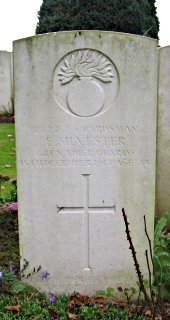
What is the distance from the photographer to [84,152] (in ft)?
11.7

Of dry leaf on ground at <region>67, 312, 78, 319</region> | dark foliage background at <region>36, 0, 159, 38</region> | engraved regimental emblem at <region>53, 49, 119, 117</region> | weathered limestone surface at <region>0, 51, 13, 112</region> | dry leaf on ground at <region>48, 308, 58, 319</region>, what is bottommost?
dry leaf on ground at <region>67, 312, 78, 319</region>

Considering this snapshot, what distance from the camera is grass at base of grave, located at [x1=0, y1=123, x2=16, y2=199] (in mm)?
6844

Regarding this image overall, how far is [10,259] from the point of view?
4.06 meters

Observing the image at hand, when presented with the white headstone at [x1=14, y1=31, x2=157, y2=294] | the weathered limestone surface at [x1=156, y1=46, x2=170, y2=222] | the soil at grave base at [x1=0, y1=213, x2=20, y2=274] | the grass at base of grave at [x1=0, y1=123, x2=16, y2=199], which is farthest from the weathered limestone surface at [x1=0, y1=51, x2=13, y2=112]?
the white headstone at [x1=14, y1=31, x2=157, y2=294]

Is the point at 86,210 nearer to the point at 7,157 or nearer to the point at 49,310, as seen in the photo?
the point at 49,310

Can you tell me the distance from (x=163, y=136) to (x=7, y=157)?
4372 millimetres

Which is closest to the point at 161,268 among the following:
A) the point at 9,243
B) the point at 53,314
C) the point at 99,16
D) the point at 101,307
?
the point at 101,307

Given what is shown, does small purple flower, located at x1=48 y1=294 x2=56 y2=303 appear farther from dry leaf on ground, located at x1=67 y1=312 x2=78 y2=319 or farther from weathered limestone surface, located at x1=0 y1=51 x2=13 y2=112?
weathered limestone surface, located at x1=0 y1=51 x2=13 y2=112

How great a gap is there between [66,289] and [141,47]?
2.03m

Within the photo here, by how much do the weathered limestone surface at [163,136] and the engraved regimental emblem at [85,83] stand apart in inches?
62.3

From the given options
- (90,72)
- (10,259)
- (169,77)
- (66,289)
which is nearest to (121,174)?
(90,72)

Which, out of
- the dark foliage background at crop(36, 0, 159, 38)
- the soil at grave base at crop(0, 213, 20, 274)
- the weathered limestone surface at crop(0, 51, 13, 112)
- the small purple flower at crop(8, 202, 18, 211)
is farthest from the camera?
the dark foliage background at crop(36, 0, 159, 38)

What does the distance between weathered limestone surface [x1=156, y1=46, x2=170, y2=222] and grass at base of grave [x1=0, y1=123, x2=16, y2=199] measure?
2200 millimetres

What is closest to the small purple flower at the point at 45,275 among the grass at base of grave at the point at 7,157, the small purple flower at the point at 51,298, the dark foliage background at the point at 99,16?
the small purple flower at the point at 51,298
